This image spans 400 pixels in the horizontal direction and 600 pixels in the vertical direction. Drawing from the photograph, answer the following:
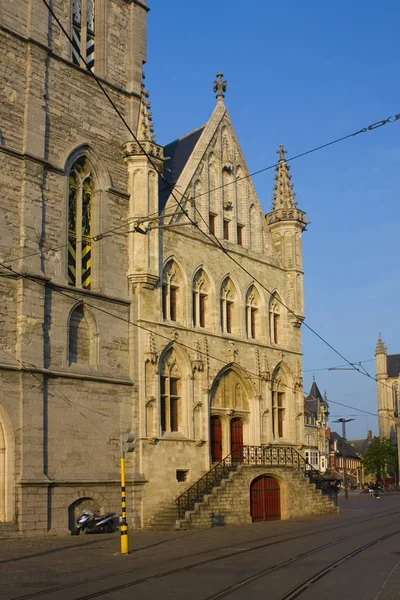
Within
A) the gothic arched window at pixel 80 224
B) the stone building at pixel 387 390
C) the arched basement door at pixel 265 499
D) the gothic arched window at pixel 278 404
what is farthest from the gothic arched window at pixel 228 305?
the stone building at pixel 387 390

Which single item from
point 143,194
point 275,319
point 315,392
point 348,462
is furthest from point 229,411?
point 348,462

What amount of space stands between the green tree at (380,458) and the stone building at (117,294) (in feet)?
231

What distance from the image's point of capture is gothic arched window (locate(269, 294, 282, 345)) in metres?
35.3

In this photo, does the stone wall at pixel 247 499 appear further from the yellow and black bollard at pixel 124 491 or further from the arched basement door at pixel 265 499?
the yellow and black bollard at pixel 124 491

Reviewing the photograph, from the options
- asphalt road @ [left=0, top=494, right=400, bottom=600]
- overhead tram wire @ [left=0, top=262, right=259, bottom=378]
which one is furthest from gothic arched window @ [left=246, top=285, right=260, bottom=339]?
asphalt road @ [left=0, top=494, right=400, bottom=600]

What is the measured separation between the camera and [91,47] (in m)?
29.4

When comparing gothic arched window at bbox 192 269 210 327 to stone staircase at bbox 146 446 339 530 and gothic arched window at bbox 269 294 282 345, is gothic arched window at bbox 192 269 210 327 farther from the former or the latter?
stone staircase at bbox 146 446 339 530

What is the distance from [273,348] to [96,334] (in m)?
10.7

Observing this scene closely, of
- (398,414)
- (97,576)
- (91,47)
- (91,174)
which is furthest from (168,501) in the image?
(398,414)

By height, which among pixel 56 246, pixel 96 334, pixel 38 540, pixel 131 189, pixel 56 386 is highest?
pixel 131 189

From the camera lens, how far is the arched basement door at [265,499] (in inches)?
1169

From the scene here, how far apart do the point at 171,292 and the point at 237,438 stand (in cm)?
702

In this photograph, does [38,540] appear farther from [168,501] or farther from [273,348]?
[273,348]

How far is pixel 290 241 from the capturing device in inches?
1428
